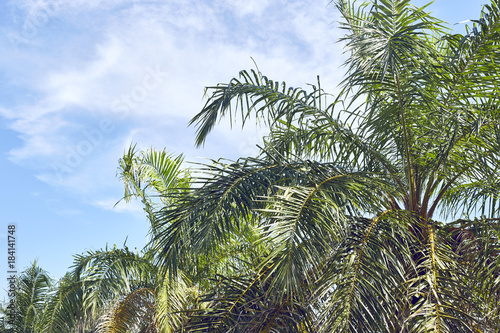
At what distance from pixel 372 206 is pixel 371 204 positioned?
3 cm

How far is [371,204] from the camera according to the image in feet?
17.6

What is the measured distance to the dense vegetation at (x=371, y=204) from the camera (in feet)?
15.3

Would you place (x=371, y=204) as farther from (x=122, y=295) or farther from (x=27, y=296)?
(x=27, y=296)

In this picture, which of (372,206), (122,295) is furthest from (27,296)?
(372,206)

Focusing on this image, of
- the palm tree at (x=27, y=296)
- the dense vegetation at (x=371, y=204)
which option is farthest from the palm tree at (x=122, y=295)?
the palm tree at (x=27, y=296)

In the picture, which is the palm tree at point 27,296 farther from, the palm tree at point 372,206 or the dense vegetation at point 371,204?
the palm tree at point 372,206

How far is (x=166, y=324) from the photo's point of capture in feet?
24.7

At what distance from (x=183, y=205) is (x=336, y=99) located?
230 cm

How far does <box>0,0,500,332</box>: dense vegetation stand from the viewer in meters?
4.65

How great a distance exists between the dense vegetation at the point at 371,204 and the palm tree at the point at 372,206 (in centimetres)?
2

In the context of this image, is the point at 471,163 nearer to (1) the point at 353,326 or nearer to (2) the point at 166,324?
(1) the point at 353,326

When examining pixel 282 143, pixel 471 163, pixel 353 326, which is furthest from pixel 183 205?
pixel 471 163

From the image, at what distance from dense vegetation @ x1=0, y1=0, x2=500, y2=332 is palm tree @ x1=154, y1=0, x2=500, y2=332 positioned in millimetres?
19

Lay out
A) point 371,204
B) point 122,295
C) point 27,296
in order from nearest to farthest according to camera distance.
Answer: point 371,204 → point 122,295 → point 27,296
